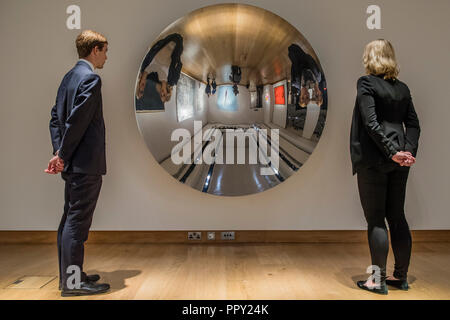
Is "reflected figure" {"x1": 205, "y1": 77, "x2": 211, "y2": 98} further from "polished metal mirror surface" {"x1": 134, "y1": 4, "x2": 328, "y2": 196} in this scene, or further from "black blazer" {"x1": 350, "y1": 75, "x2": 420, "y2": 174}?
"black blazer" {"x1": 350, "y1": 75, "x2": 420, "y2": 174}

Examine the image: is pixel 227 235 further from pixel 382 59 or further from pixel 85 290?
pixel 382 59

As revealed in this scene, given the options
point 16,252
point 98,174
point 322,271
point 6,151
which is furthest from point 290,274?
point 6,151

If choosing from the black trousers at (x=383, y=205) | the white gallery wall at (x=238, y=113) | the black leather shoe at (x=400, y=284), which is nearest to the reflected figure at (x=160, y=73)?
the white gallery wall at (x=238, y=113)

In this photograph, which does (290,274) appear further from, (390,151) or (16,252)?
(16,252)

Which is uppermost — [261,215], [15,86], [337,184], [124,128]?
[15,86]

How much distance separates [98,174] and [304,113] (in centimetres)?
157

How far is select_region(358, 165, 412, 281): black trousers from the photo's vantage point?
2.28 meters

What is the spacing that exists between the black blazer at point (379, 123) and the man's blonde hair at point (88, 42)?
135 centimetres

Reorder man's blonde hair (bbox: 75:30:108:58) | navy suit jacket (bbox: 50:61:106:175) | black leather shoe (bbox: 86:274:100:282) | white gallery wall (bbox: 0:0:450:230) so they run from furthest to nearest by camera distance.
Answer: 1. white gallery wall (bbox: 0:0:450:230)
2. black leather shoe (bbox: 86:274:100:282)
3. man's blonde hair (bbox: 75:30:108:58)
4. navy suit jacket (bbox: 50:61:106:175)

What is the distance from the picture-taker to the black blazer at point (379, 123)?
2.22 m

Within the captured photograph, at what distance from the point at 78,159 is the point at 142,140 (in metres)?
1.15

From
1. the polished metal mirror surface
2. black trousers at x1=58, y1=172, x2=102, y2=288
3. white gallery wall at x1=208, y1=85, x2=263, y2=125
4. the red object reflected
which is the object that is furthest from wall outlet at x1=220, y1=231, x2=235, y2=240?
black trousers at x1=58, y1=172, x2=102, y2=288

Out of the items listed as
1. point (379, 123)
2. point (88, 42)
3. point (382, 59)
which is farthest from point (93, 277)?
point (382, 59)

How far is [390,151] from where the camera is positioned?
2.18 m
